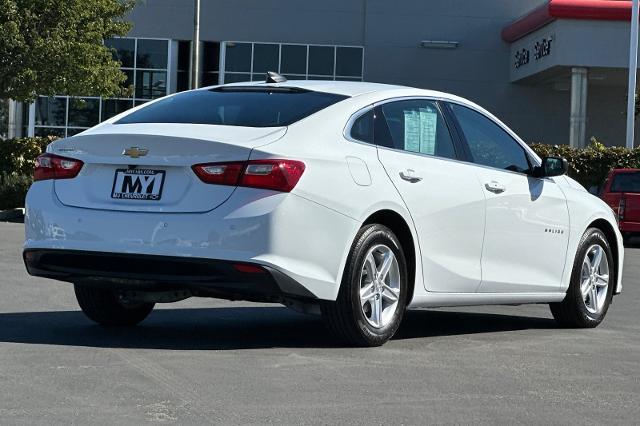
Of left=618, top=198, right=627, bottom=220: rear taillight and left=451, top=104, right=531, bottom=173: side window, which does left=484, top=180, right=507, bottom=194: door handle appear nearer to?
left=451, top=104, right=531, bottom=173: side window

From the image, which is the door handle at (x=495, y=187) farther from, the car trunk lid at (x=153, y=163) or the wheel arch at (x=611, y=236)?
the car trunk lid at (x=153, y=163)

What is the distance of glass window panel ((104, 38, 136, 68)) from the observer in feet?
173

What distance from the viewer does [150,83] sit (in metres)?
53.6

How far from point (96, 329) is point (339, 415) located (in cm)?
309

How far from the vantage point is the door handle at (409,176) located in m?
7.96

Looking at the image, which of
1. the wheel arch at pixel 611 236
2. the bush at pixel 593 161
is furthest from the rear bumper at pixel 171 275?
the bush at pixel 593 161

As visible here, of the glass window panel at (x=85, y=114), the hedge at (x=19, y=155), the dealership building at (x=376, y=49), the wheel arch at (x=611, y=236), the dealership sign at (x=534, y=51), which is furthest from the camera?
the glass window panel at (x=85, y=114)

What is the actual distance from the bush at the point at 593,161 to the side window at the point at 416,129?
23.9 meters

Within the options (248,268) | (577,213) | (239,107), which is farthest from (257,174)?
(577,213)

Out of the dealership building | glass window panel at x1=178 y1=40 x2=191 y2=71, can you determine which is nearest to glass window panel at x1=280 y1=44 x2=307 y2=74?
the dealership building

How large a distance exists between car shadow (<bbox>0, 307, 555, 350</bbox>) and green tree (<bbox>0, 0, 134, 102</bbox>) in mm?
26581

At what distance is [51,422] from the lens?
17.5ft

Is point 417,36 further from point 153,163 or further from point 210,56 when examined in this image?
point 153,163

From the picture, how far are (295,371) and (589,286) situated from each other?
3.75m
